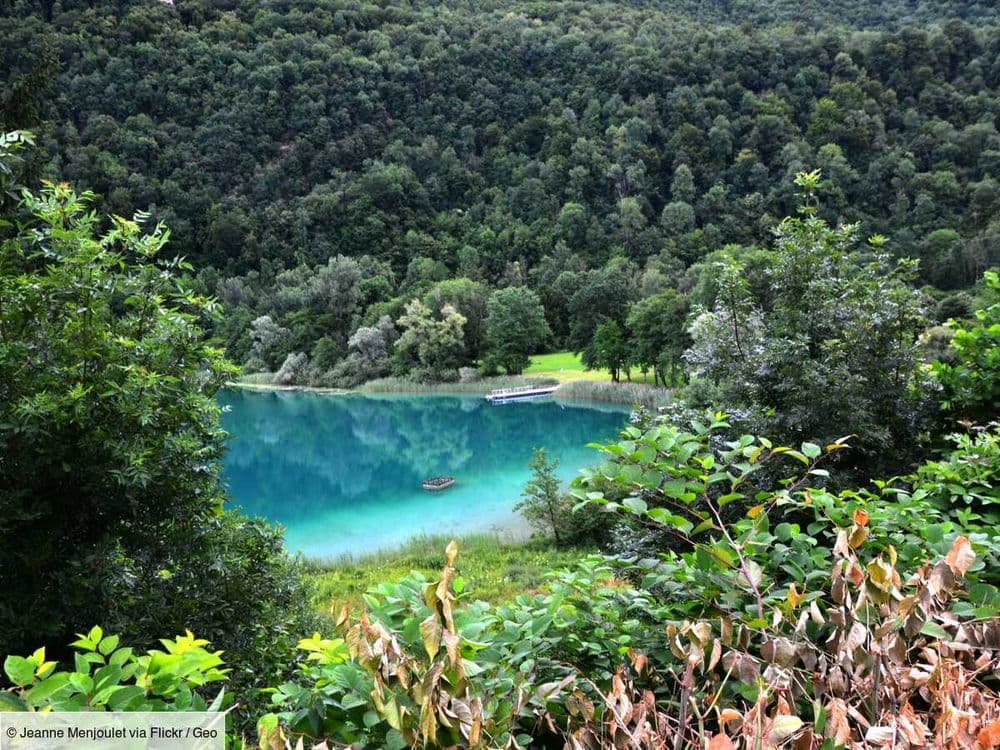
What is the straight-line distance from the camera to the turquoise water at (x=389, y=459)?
61.3ft

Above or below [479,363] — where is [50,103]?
above

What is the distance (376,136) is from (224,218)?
2392 centimetres

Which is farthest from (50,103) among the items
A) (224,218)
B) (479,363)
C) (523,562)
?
(523,562)

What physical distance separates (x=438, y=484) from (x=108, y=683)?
21.3 meters

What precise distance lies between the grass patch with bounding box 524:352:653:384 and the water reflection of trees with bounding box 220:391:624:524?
523 cm

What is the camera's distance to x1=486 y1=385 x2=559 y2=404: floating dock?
37.3 metres

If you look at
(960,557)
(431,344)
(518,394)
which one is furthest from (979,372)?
(431,344)

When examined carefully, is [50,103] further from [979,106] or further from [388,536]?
[979,106]

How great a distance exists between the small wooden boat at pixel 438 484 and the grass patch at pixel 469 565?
5.76 meters

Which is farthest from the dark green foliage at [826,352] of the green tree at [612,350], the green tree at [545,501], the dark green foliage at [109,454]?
the green tree at [612,350]

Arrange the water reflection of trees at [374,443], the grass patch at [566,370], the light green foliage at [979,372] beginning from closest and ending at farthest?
the light green foliage at [979,372] → the water reflection of trees at [374,443] → the grass patch at [566,370]

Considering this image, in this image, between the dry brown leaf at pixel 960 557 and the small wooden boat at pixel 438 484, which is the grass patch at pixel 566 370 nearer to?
the small wooden boat at pixel 438 484

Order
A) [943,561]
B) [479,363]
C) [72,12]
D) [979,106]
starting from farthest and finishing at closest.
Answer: [72,12] → [979,106] → [479,363] → [943,561]

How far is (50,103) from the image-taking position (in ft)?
236
